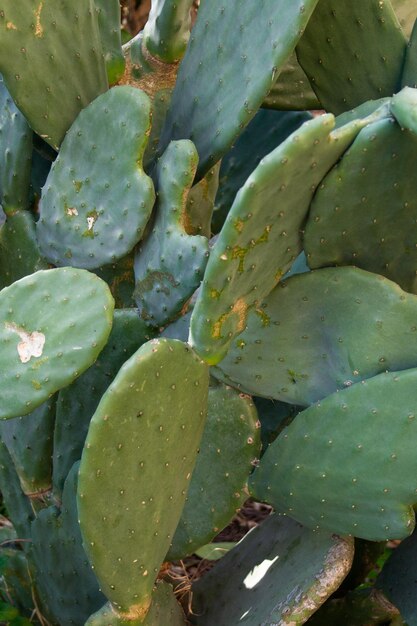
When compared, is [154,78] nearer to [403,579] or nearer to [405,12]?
[405,12]

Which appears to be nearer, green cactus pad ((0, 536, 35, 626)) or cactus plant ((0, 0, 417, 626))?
cactus plant ((0, 0, 417, 626))

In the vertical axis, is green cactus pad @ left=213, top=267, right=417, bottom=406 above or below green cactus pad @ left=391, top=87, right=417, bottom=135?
below

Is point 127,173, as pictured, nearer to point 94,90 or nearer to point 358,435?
point 94,90

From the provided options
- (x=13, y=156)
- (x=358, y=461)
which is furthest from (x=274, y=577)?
(x=13, y=156)

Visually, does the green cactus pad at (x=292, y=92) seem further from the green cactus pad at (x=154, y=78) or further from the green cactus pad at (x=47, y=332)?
the green cactus pad at (x=47, y=332)

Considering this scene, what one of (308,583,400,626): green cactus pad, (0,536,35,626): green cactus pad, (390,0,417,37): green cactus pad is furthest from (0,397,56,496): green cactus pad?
(390,0,417,37): green cactus pad

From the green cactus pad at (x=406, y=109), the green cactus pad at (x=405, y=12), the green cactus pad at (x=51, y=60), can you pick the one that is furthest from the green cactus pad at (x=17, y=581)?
the green cactus pad at (x=405, y=12)

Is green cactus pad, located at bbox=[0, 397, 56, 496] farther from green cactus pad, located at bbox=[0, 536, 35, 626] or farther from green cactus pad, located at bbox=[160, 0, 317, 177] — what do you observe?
green cactus pad, located at bbox=[160, 0, 317, 177]
